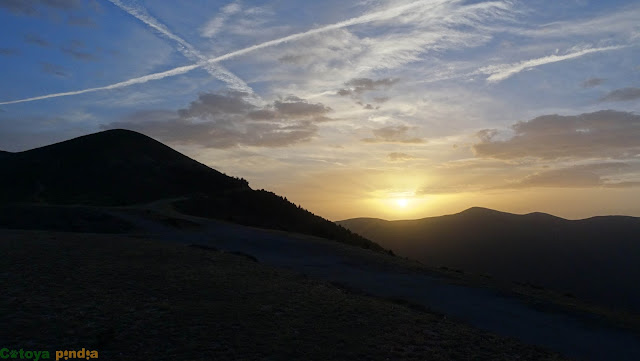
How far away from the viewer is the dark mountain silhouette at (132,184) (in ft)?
163

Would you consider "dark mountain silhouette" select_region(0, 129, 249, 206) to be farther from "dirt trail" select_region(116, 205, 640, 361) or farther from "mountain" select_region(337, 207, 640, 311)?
"mountain" select_region(337, 207, 640, 311)

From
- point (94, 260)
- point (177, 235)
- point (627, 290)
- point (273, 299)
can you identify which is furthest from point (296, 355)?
point (627, 290)

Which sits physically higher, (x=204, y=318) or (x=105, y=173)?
(x=105, y=173)

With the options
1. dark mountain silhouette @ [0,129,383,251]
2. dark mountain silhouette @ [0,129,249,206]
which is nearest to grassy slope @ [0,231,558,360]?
dark mountain silhouette @ [0,129,383,251]

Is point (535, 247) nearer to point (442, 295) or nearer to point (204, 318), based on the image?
point (442, 295)

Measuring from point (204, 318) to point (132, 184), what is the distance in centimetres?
A: 5578

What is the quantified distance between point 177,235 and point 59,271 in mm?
16785

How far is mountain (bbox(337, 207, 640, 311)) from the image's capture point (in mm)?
72106

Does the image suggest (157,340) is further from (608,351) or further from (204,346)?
(608,351)

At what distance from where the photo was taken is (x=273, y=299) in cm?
1400

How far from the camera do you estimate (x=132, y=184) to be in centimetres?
6269

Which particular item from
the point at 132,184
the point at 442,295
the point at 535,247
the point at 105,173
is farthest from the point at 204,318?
the point at 535,247

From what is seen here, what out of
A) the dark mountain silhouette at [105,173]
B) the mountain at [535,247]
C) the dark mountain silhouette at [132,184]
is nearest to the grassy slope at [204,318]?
the dark mountain silhouette at [132,184]

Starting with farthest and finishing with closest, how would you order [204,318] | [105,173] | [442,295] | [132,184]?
[105,173] → [132,184] → [442,295] → [204,318]
